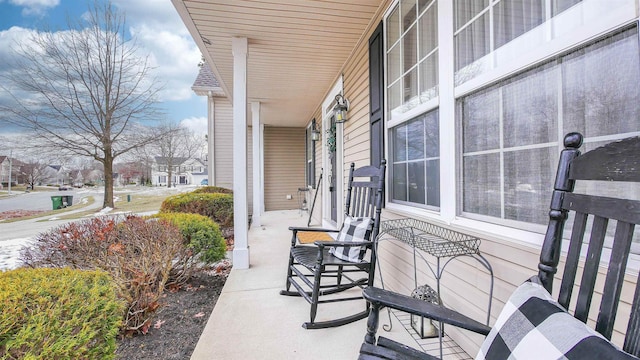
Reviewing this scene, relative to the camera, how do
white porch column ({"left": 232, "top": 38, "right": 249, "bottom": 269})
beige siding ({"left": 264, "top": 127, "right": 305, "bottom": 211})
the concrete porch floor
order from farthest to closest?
beige siding ({"left": 264, "top": 127, "right": 305, "bottom": 211}), white porch column ({"left": 232, "top": 38, "right": 249, "bottom": 269}), the concrete porch floor

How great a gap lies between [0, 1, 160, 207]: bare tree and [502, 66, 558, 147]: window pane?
8.94 m

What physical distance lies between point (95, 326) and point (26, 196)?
7101mm

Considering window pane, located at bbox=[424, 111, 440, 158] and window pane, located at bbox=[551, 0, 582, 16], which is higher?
window pane, located at bbox=[551, 0, 582, 16]

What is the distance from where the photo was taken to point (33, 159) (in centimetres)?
670

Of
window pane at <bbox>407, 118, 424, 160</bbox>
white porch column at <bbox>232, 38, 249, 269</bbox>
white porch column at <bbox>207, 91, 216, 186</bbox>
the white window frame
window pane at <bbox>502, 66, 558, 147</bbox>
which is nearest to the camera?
the white window frame

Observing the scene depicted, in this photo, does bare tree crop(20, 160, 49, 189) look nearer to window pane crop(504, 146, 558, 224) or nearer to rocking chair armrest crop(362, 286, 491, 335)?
rocking chair armrest crop(362, 286, 491, 335)

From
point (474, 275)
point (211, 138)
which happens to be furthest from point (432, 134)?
point (211, 138)

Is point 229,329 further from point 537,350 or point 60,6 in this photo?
point 60,6

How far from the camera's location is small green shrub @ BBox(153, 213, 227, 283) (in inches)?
108

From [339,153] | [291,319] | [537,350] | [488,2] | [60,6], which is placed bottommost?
[291,319]

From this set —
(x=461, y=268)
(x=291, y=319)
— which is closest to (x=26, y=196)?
(x=291, y=319)

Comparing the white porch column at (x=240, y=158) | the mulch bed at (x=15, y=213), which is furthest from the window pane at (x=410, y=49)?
the mulch bed at (x=15, y=213)

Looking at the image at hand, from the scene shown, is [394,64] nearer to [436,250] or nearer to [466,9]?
[466,9]

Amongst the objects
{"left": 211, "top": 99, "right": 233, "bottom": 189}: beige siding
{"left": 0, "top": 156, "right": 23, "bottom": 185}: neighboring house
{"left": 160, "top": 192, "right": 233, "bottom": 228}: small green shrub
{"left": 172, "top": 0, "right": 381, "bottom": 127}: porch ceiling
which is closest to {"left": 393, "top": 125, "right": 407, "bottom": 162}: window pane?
{"left": 172, "top": 0, "right": 381, "bottom": 127}: porch ceiling
